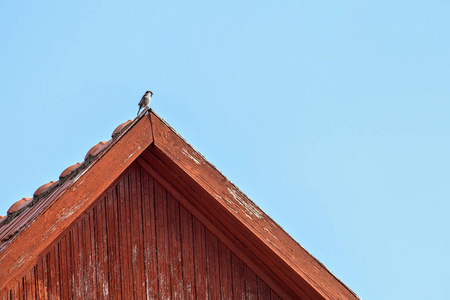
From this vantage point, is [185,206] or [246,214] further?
[185,206]

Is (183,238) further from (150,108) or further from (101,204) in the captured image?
(150,108)

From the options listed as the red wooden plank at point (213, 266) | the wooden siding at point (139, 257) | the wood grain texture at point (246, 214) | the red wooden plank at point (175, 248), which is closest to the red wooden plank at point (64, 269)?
the wooden siding at point (139, 257)

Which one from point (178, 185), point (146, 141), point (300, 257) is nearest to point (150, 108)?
point (146, 141)

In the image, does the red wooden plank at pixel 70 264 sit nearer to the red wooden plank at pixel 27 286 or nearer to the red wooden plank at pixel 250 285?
the red wooden plank at pixel 27 286

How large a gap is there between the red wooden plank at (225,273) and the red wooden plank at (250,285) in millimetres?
129

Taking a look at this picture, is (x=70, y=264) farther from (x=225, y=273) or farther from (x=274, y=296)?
(x=274, y=296)

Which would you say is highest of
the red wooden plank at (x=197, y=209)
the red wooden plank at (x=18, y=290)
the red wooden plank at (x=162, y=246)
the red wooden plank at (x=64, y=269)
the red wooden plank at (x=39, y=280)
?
the red wooden plank at (x=197, y=209)

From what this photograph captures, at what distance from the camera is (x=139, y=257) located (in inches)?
211

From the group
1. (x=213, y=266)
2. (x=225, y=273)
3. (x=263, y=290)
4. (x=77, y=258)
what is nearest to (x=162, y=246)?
(x=213, y=266)

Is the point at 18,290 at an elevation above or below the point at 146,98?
below

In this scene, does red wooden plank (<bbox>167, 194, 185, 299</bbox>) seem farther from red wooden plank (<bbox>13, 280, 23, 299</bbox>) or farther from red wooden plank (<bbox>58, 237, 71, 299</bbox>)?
red wooden plank (<bbox>13, 280, 23, 299</bbox>)

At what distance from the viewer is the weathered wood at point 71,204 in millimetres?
4527

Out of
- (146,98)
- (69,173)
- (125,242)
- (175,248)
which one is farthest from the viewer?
(146,98)

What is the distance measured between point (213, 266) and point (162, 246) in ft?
1.43
